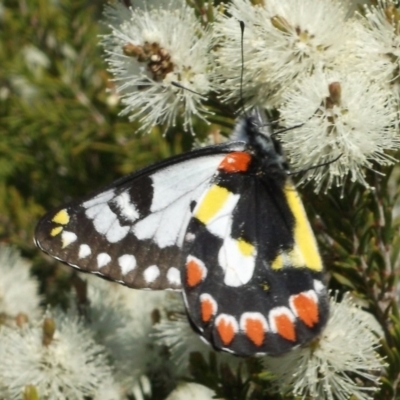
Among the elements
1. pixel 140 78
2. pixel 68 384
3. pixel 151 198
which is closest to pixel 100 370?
pixel 68 384

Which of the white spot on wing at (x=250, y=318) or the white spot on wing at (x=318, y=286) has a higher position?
the white spot on wing at (x=318, y=286)

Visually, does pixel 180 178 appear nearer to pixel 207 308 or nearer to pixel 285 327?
pixel 207 308

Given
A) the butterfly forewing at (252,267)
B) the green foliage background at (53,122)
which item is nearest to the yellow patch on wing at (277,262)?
the butterfly forewing at (252,267)

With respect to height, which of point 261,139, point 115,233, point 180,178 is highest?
point 261,139

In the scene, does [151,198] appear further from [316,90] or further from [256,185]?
[316,90]

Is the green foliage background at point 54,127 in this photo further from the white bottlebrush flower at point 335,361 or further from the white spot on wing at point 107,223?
the white bottlebrush flower at point 335,361

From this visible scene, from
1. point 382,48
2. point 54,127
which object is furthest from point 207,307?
point 54,127

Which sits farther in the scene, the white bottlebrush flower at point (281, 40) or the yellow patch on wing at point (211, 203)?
the yellow patch on wing at point (211, 203)
